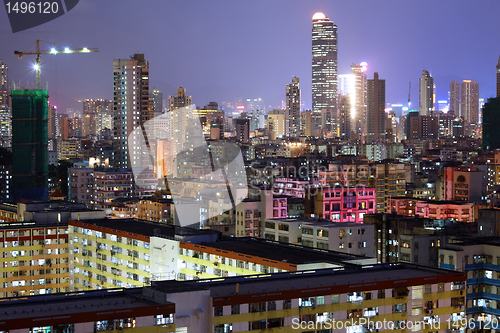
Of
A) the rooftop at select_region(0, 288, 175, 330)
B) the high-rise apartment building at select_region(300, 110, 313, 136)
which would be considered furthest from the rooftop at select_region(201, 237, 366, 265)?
the high-rise apartment building at select_region(300, 110, 313, 136)

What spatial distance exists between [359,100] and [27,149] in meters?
76.9

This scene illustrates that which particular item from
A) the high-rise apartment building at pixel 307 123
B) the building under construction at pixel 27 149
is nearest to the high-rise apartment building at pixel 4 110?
the building under construction at pixel 27 149

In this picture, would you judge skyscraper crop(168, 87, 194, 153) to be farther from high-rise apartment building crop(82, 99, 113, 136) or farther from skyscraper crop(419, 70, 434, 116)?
skyscraper crop(419, 70, 434, 116)

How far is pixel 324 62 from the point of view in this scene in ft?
388

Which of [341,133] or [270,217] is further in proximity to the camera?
[341,133]

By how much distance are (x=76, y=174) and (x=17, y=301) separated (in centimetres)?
3039

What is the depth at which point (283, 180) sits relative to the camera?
1314 inches

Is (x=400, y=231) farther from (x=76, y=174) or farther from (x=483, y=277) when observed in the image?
(x=76, y=174)

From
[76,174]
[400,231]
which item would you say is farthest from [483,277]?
[76,174]

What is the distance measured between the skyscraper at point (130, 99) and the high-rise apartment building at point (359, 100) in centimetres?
5428

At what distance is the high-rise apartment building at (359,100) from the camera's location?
101m

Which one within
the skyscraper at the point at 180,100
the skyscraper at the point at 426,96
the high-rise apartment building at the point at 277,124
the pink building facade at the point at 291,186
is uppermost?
the skyscraper at the point at 426,96

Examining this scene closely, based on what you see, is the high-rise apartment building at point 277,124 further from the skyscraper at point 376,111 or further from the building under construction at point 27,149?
the building under construction at point 27,149

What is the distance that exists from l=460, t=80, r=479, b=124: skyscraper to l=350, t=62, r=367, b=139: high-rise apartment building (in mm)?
18659
